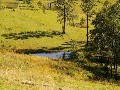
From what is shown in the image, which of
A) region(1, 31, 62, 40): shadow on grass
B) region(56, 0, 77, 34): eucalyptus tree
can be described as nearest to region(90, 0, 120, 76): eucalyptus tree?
region(1, 31, 62, 40): shadow on grass

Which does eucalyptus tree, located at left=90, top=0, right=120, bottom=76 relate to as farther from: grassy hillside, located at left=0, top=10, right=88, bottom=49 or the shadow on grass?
the shadow on grass

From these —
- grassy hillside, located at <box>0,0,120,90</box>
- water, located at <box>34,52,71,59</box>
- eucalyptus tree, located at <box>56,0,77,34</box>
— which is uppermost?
eucalyptus tree, located at <box>56,0,77,34</box>

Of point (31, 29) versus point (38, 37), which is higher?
point (31, 29)

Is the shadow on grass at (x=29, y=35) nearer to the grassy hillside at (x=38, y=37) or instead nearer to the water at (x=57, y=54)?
the grassy hillside at (x=38, y=37)

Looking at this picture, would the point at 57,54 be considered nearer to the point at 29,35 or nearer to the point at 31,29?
the point at 29,35

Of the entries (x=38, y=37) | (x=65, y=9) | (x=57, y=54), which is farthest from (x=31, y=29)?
(x=57, y=54)

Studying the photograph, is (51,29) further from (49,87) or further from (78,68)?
(49,87)

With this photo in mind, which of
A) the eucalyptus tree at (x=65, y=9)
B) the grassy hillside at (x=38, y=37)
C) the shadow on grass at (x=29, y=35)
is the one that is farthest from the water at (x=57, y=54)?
the eucalyptus tree at (x=65, y=9)

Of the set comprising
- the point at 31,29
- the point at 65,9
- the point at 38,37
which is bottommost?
the point at 38,37

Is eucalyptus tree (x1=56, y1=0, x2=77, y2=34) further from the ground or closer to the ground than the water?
further from the ground

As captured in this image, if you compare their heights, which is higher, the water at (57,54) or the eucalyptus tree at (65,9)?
the eucalyptus tree at (65,9)

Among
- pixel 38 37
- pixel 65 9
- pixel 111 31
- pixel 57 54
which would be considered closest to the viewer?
pixel 111 31

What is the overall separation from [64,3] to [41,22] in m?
10.6

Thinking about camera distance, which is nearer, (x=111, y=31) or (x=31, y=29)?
(x=111, y=31)
